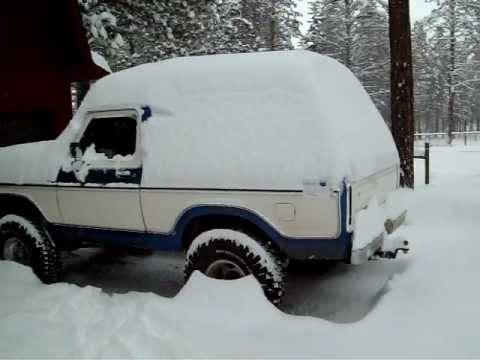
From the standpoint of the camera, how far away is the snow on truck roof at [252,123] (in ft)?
12.9

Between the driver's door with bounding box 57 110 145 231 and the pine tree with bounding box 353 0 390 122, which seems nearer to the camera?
the driver's door with bounding box 57 110 145 231

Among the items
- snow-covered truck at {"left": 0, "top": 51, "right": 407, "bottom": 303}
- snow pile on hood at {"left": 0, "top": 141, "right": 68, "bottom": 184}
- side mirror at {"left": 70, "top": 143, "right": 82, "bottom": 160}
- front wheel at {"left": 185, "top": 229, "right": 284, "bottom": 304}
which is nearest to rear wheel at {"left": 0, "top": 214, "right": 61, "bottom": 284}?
snow-covered truck at {"left": 0, "top": 51, "right": 407, "bottom": 303}

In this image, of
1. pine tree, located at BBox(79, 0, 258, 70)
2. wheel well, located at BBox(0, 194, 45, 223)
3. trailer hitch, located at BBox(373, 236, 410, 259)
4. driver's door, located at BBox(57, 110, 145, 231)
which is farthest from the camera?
pine tree, located at BBox(79, 0, 258, 70)

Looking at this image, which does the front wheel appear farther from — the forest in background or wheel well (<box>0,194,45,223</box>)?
the forest in background

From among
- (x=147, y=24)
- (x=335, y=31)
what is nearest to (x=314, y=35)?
(x=335, y=31)

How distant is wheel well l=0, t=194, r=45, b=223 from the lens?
17.7ft

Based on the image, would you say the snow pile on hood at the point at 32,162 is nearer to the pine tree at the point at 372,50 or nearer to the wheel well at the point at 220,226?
the wheel well at the point at 220,226

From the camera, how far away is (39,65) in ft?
32.1

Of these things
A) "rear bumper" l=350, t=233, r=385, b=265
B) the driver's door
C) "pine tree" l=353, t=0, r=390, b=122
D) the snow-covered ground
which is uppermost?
"pine tree" l=353, t=0, r=390, b=122

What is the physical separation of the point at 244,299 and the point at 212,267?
19.3 inches

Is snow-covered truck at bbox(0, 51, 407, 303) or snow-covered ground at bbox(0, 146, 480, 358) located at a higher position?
snow-covered truck at bbox(0, 51, 407, 303)

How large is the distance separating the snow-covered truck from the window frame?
0.01 metres

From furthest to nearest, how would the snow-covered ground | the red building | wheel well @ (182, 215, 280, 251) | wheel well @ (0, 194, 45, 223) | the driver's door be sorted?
the red building, wheel well @ (0, 194, 45, 223), the driver's door, wheel well @ (182, 215, 280, 251), the snow-covered ground

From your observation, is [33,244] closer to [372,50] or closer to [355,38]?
[355,38]
